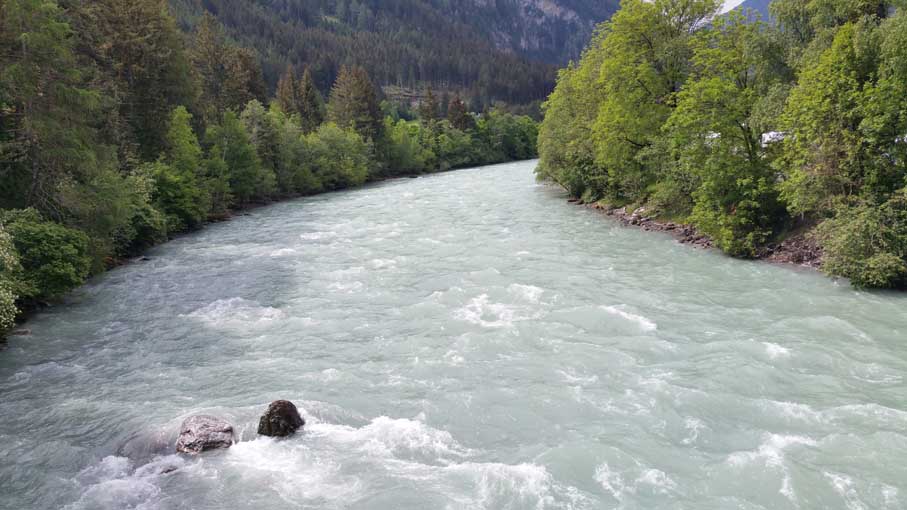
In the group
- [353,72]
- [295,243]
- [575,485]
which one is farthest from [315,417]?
[353,72]

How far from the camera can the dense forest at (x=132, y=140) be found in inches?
875

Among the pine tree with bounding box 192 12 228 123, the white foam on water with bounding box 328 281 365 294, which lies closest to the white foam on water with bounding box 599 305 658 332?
the white foam on water with bounding box 328 281 365 294

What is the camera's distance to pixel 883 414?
11.7 metres

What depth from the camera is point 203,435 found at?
11.7 metres

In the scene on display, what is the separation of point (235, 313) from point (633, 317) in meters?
13.0

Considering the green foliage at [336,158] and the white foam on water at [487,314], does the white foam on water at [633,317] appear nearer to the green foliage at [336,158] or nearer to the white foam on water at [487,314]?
the white foam on water at [487,314]

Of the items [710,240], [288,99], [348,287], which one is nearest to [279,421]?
[348,287]

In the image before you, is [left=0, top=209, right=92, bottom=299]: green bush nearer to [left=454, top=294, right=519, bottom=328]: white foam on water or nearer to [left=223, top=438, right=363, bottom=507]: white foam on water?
[left=223, top=438, right=363, bottom=507]: white foam on water

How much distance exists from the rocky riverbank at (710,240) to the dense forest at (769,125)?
0.51 metres

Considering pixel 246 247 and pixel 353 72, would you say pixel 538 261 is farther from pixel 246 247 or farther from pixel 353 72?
pixel 353 72

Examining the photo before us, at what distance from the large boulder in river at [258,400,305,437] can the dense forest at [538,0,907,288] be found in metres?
17.7

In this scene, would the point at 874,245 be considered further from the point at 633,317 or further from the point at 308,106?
the point at 308,106

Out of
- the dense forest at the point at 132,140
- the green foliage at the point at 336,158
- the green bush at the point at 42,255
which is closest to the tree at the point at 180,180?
the dense forest at the point at 132,140

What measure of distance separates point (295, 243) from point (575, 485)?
85.5ft
